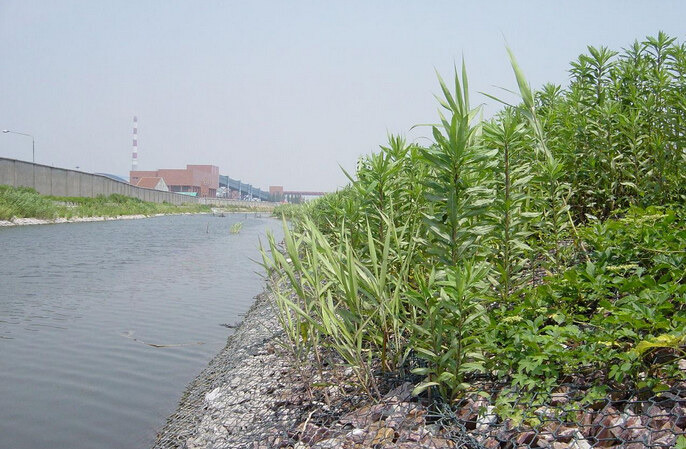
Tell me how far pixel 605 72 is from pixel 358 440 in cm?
377

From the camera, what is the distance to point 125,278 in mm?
9492

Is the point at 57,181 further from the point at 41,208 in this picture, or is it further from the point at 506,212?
the point at 506,212

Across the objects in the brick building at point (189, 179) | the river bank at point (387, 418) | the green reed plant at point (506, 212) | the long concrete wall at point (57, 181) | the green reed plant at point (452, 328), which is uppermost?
the brick building at point (189, 179)

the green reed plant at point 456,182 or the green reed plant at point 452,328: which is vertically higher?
the green reed plant at point 456,182

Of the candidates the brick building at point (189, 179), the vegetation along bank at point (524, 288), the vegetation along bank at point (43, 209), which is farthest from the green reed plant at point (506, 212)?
Result: the brick building at point (189, 179)

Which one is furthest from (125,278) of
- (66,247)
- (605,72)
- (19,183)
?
(19,183)

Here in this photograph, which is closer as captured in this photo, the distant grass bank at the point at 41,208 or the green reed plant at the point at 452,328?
the green reed plant at the point at 452,328

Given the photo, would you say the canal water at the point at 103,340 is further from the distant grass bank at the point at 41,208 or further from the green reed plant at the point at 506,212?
the distant grass bank at the point at 41,208

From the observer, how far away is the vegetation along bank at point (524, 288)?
197cm

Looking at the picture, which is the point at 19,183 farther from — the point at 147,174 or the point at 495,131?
the point at 147,174

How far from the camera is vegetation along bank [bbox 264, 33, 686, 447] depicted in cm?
197

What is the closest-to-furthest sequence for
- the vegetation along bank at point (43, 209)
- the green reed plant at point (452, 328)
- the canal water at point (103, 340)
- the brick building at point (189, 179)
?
the green reed plant at point (452, 328), the canal water at point (103, 340), the vegetation along bank at point (43, 209), the brick building at point (189, 179)

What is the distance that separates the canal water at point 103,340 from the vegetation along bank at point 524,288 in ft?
4.05

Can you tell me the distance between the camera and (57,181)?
32688 mm
